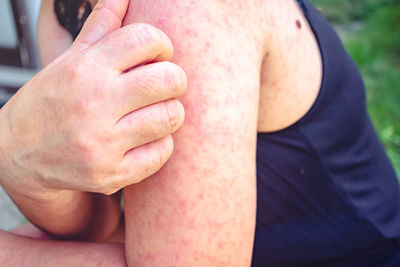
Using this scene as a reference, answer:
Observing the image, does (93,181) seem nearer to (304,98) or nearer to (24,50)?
(304,98)

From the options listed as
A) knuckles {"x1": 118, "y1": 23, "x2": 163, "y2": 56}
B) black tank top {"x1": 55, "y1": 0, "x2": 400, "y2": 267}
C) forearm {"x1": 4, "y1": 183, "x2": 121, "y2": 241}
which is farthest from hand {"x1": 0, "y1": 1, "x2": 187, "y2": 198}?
black tank top {"x1": 55, "y1": 0, "x2": 400, "y2": 267}

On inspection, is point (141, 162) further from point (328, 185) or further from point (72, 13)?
point (72, 13)

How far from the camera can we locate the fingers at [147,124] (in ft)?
2.51

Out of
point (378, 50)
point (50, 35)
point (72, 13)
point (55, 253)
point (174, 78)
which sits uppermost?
point (174, 78)

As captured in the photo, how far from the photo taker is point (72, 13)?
1317mm

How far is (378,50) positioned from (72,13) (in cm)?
360

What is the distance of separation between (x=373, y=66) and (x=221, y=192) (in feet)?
11.6

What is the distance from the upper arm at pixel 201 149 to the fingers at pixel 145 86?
0.30 ft

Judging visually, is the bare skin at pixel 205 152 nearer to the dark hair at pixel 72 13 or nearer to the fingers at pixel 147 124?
the fingers at pixel 147 124

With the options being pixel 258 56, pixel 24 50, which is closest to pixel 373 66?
pixel 24 50

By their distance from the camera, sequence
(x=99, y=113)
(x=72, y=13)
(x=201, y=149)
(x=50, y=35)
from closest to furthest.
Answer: (x=99, y=113)
(x=201, y=149)
(x=72, y=13)
(x=50, y=35)

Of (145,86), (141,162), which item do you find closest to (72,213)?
(141,162)

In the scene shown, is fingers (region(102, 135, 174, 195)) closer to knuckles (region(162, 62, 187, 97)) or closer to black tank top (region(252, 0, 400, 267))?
knuckles (region(162, 62, 187, 97))

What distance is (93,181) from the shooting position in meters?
0.80
